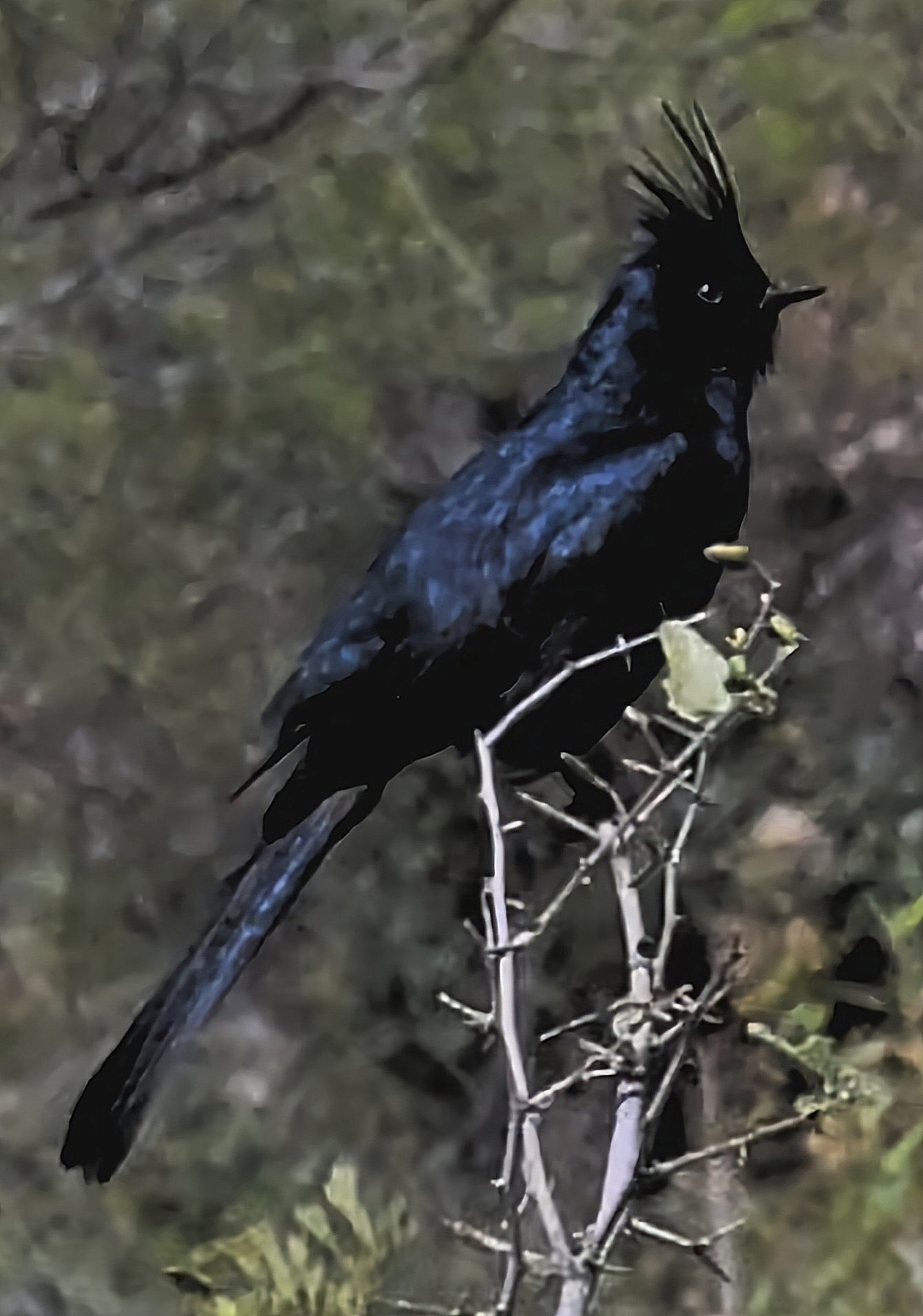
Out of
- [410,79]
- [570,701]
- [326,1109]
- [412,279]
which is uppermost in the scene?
[410,79]

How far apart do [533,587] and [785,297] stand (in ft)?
0.97

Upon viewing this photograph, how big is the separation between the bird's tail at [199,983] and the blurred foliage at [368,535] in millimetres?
14

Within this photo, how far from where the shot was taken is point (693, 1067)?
94 cm

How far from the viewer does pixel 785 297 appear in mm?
1045

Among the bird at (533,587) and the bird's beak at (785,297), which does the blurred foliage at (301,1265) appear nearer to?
the bird at (533,587)

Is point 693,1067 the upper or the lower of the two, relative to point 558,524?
lower

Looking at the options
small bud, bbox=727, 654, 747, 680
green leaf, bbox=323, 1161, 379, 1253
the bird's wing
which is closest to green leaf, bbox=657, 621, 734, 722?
small bud, bbox=727, 654, 747, 680

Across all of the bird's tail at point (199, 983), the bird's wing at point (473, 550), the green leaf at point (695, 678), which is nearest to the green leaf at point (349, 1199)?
the bird's tail at point (199, 983)

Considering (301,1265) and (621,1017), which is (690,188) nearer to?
(621,1017)

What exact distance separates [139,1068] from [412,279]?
594mm

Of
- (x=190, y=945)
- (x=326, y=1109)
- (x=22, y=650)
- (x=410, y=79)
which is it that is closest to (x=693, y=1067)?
(x=326, y=1109)

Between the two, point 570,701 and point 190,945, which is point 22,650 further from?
point 570,701

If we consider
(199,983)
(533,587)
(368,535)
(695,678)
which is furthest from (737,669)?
(199,983)

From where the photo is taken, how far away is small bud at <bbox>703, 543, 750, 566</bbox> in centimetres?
100
